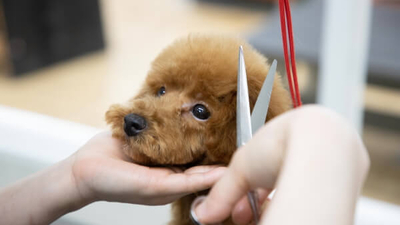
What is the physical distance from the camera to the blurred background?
1837mm

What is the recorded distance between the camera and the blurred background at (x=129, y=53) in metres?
1.84

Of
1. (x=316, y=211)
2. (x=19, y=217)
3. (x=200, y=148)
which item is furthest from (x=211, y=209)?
(x=19, y=217)

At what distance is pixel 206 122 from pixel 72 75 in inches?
81.6

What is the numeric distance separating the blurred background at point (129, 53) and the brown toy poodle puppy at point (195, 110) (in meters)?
0.87

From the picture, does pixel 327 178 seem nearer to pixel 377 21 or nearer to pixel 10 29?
pixel 377 21

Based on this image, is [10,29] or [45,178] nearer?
[45,178]

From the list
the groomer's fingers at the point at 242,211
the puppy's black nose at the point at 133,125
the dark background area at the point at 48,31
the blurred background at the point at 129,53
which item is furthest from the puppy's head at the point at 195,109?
the dark background area at the point at 48,31

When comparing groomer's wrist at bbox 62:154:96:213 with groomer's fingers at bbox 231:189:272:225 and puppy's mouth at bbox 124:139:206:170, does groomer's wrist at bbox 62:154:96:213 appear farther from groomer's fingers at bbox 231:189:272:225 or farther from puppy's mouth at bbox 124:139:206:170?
groomer's fingers at bbox 231:189:272:225

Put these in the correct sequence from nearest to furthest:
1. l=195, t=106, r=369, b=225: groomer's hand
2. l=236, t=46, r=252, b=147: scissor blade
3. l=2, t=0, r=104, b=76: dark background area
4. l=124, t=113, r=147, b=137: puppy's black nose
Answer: l=195, t=106, r=369, b=225: groomer's hand → l=236, t=46, r=252, b=147: scissor blade → l=124, t=113, r=147, b=137: puppy's black nose → l=2, t=0, r=104, b=76: dark background area

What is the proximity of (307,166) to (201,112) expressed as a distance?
0.96ft

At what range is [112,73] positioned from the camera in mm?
2598


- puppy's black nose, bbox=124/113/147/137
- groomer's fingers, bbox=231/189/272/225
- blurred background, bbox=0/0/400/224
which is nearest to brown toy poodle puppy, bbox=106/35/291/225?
puppy's black nose, bbox=124/113/147/137

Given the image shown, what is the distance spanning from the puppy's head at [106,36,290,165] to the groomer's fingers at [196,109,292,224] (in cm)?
19

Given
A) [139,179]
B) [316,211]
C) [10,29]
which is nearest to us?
[316,211]
